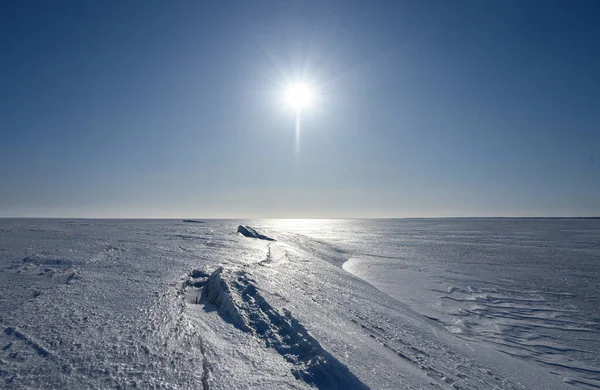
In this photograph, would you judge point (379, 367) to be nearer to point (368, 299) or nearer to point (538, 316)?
point (368, 299)

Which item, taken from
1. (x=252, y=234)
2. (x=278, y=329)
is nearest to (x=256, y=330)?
(x=278, y=329)

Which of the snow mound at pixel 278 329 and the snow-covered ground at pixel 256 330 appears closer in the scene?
the snow-covered ground at pixel 256 330

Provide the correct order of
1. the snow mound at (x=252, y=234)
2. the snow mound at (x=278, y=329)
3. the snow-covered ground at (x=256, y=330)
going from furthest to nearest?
the snow mound at (x=252, y=234) → the snow mound at (x=278, y=329) → the snow-covered ground at (x=256, y=330)

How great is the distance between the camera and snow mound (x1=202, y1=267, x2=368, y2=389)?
3041 mm

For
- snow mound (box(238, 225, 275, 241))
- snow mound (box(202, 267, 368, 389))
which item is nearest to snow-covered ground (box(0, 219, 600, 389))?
snow mound (box(202, 267, 368, 389))

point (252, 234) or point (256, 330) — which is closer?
point (256, 330)

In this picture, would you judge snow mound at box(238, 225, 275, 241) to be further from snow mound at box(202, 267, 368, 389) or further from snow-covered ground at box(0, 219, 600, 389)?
snow mound at box(202, 267, 368, 389)

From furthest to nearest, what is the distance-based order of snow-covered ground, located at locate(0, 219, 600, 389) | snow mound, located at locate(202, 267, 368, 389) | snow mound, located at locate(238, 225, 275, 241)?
snow mound, located at locate(238, 225, 275, 241) < snow mound, located at locate(202, 267, 368, 389) < snow-covered ground, located at locate(0, 219, 600, 389)

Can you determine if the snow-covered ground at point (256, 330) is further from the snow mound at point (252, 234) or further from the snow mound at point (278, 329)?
the snow mound at point (252, 234)

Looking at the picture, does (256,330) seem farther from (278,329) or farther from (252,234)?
(252,234)

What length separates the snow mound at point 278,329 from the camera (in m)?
3.04

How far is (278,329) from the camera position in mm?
3992

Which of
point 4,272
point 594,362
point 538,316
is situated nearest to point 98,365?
point 4,272

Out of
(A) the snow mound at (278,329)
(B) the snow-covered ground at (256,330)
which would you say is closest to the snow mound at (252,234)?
(B) the snow-covered ground at (256,330)
